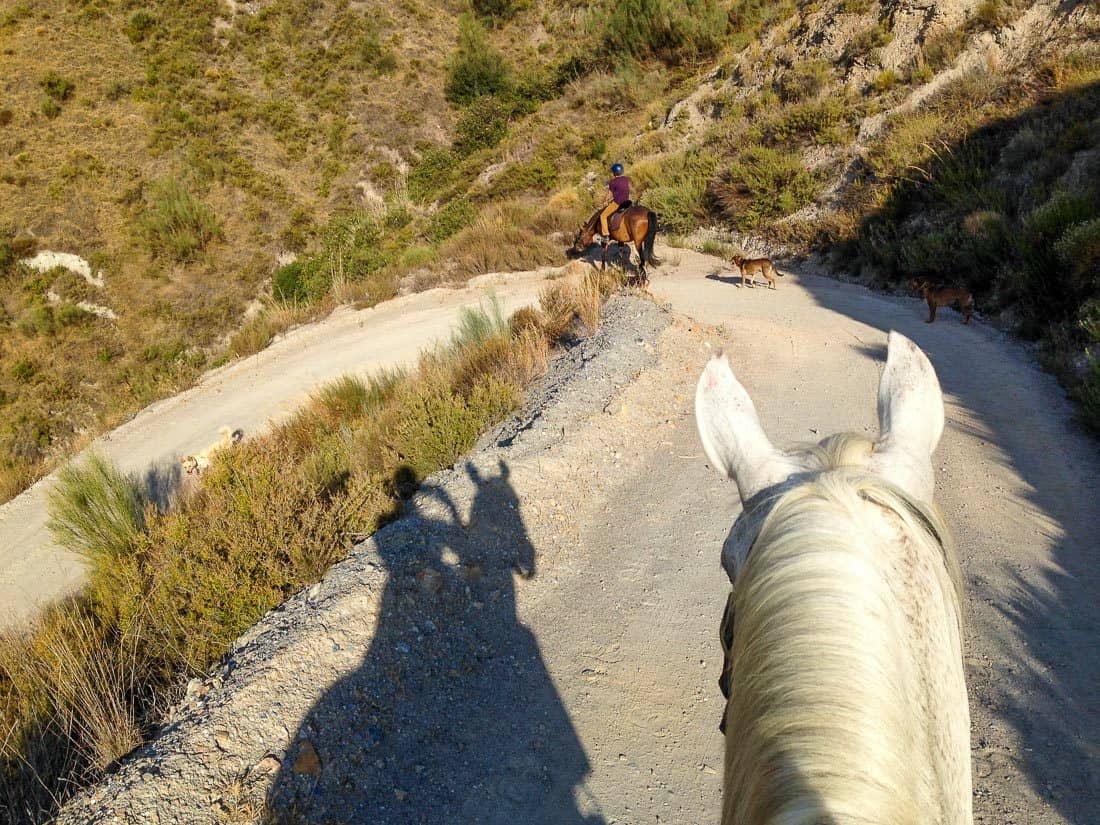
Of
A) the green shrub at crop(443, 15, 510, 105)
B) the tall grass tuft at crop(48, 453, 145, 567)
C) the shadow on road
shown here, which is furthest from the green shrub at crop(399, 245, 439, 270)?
the green shrub at crop(443, 15, 510, 105)

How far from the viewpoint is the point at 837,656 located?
37.1 inches

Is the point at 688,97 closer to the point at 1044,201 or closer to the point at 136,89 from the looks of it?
the point at 1044,201

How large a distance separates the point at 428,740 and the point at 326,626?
0.87 metres

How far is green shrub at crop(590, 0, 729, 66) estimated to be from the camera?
22562 mm

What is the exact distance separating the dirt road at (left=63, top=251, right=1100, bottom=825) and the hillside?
1.78 m

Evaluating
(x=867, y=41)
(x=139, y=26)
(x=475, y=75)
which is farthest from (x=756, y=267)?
(x=139, y=26)

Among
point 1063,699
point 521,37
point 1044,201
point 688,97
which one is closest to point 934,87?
point 1044,201

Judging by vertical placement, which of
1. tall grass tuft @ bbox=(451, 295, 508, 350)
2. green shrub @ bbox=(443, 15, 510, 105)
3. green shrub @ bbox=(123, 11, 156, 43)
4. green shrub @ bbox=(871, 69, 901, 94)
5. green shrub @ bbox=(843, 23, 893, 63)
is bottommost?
tall grass tuft @ bbox=(451, 295, 508, 350)

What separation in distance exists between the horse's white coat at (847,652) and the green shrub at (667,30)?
85.6ft

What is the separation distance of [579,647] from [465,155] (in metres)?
26.2

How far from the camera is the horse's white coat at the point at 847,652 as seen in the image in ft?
2.84

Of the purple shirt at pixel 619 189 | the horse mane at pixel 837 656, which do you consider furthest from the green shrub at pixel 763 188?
the horse mane at pixel 837 656

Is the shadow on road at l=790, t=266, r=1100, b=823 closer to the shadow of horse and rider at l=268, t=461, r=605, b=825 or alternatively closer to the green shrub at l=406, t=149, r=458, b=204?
the shadow of horse and rider at l=268, t=461, r=605, b=825

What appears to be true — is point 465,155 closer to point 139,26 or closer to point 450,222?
point 450,222
